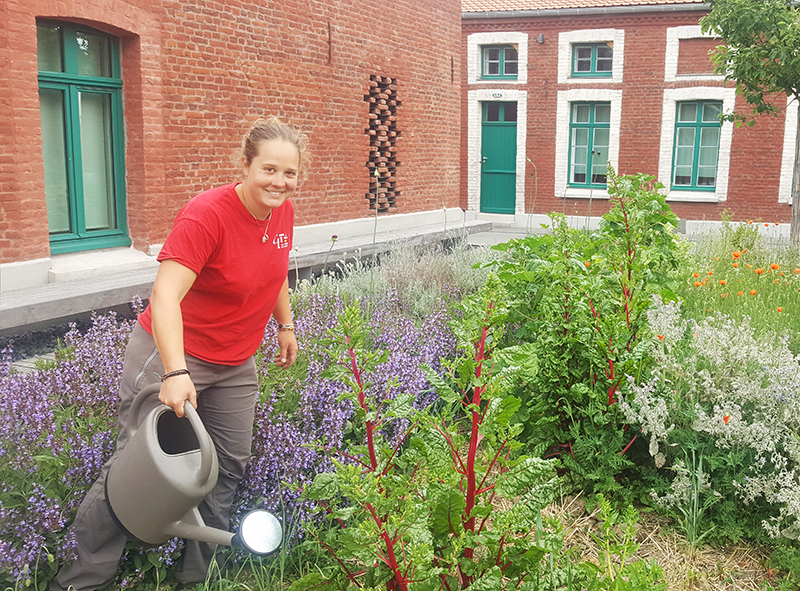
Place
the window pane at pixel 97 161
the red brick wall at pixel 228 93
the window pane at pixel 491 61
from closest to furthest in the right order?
1. the red brick wall at pixel 228 93
2. the window pane at pixel 97 161
3. the window pane at pixel 491 61

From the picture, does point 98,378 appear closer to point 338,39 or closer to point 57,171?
point 57,171

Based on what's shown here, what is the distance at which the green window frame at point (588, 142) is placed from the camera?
18.6 metres

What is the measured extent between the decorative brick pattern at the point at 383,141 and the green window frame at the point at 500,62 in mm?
8008

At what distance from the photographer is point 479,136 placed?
19812 mm

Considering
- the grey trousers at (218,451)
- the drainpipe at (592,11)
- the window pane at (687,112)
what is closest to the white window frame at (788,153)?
the window pane at (687,112)

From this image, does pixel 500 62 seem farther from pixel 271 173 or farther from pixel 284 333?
pixel 271 173

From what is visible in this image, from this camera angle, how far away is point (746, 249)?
8602mm

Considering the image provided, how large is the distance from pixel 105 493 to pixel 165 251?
845 mm

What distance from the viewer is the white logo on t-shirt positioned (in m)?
2.78

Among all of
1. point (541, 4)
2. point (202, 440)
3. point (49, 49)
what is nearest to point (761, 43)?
point (49, 49)

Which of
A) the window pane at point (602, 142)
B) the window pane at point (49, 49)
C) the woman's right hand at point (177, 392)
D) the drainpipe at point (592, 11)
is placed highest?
the drainpipe at point (592, 11)

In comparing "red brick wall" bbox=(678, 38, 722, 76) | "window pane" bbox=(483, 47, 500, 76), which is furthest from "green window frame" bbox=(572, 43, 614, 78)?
"window pane" bbox=(483, 47, 500, 76)

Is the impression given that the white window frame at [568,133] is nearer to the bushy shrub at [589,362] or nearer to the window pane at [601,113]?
the window pane at [601,113]

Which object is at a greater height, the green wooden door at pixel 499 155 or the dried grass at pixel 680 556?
the green wooden door at pixel 499 155
